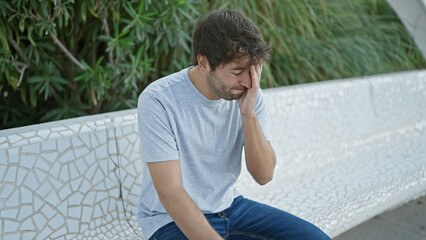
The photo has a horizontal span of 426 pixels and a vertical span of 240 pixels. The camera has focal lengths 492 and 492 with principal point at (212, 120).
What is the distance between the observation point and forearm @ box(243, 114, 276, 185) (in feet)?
6.48

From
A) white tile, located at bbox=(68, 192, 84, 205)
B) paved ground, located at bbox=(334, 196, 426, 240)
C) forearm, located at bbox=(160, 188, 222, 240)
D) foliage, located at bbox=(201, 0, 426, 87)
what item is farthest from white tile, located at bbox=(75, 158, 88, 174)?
foliage, located at bbox=(201, 0, 426, 87)

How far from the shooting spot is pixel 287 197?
2.77 meters

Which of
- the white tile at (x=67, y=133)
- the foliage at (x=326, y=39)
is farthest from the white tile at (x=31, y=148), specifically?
the foliage at (x=326, y=39)

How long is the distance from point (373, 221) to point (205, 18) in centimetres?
180

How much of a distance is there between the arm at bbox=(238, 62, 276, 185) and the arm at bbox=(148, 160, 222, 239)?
1.16ft

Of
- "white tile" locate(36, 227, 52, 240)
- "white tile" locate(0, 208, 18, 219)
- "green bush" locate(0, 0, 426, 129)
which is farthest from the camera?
"green bush" locate(0, 0, 426, 129)

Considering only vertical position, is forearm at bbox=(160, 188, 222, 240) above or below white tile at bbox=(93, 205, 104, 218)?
above

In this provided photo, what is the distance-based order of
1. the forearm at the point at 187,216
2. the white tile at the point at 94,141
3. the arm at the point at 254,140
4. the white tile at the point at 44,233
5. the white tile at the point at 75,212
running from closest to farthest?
the forearm at the point at 187,216
the arm at the point at 254,140
the white tile at the point at 44,233
the white tile at the point at 75,212
the white tile at the point at 94,141

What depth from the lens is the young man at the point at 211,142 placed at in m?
1.76

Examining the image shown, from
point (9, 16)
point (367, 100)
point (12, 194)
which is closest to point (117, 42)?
point (9, 16)

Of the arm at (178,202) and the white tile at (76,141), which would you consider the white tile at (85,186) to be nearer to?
the white tile at (76,141)

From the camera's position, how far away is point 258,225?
2.01m

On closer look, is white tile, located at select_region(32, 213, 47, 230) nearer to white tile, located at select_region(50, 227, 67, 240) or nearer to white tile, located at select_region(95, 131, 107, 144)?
white tile, located at select_region(50, 227, 67, 240)

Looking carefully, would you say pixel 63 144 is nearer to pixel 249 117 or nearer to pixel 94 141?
pixel 94 141
